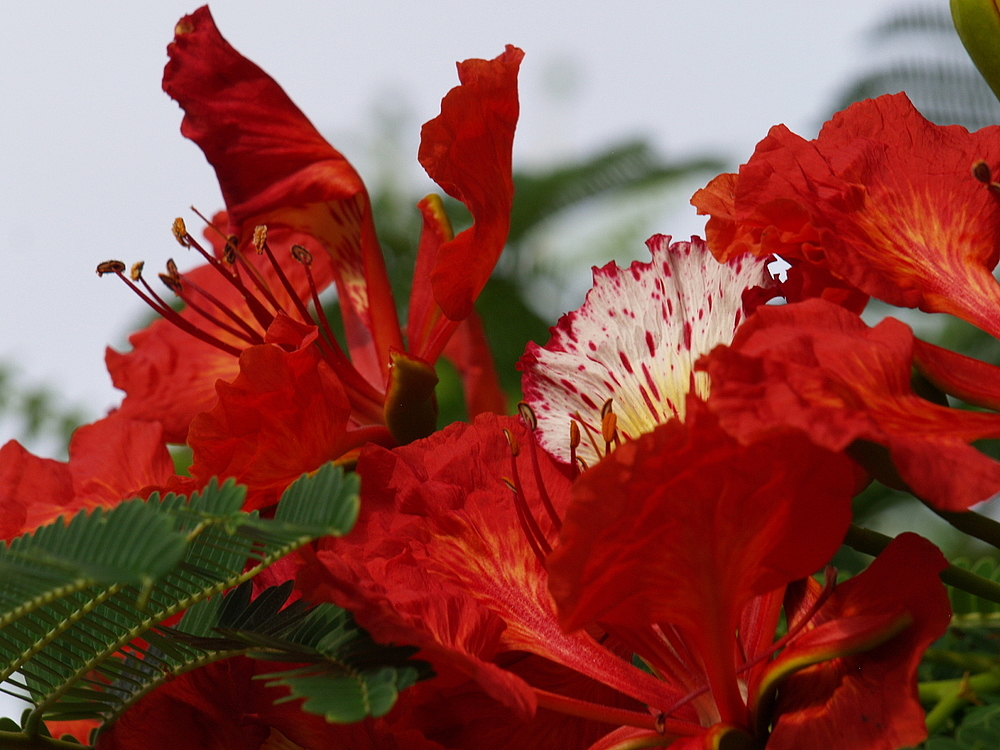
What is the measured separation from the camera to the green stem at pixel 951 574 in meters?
0.55

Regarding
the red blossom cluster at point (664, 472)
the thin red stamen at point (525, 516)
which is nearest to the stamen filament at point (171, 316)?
the red blossom cluster at point (664, 472)

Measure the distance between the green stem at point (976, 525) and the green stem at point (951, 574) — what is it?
3 cm

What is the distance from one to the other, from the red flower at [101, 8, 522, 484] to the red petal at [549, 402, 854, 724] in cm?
25

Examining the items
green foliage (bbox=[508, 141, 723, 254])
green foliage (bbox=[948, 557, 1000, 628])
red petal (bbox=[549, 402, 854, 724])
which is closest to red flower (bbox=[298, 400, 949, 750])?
red petal (bbox=[549, 402, 854, 724])

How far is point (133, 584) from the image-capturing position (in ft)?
1.29

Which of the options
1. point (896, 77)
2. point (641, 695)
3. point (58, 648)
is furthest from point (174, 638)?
point (896, 77)

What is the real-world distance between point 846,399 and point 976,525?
153 millimetres

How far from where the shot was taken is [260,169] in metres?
0.81

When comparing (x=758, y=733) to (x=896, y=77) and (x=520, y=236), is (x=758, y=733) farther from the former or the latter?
(x=520, y=236)

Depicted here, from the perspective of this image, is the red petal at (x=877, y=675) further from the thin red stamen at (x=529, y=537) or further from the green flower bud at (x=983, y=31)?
the green flower bud at (x=983, y=31)

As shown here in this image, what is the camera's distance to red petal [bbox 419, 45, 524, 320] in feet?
2.04

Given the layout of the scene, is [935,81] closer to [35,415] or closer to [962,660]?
[962,660]

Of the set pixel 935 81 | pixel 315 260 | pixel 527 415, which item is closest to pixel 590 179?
pixel 935 81

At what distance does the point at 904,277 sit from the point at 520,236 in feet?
6.04
